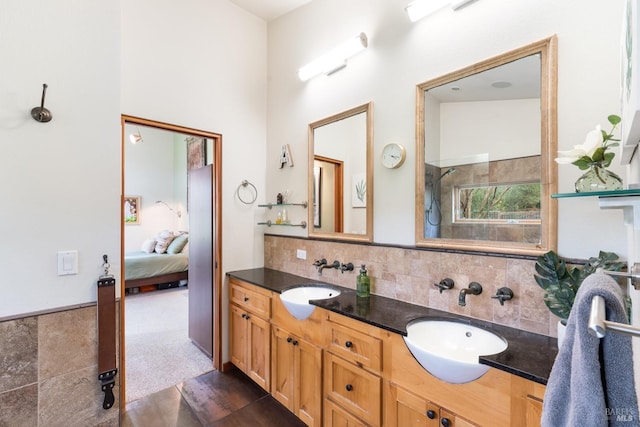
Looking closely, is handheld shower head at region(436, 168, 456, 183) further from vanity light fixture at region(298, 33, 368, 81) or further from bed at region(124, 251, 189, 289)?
bed at region(124, 251, 189, 289)

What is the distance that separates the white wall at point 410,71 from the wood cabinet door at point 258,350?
869mm

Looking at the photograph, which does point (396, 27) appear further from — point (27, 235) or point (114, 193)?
point (27, 235)

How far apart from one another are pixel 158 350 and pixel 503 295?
3.31 m

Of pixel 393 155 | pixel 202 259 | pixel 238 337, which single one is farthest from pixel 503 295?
pixel 202 259

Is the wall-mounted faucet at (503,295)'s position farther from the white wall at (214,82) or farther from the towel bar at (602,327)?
the white wall at (214,82)

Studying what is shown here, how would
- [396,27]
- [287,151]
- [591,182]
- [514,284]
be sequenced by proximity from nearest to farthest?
[591,182] < [514,284] < [396,27] < [287,151]

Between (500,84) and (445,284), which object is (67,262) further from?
(500,84)

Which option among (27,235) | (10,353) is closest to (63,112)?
(27,235)

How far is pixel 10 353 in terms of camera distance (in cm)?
132

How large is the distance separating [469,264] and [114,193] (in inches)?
78.5

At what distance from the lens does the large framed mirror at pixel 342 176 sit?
2.14 m

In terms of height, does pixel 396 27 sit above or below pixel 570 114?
above

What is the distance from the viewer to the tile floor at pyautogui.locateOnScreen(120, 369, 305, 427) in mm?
2057

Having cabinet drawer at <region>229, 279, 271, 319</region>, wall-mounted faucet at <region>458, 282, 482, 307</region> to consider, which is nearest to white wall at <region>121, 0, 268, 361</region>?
cabinet drawer at <region>229, 279, 271, 319</region>
